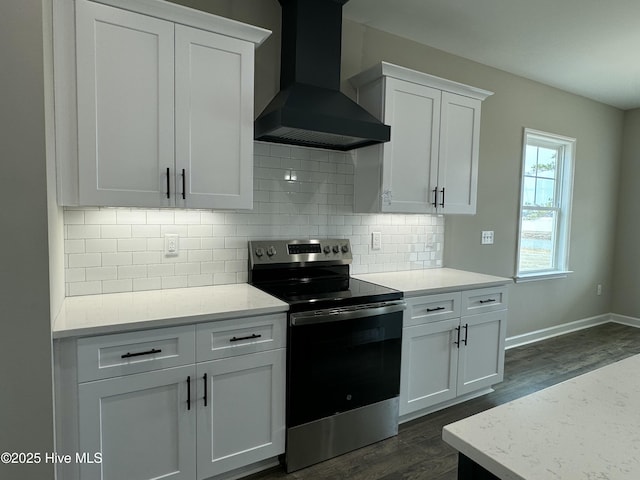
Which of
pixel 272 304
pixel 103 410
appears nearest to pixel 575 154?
pixel 272 304

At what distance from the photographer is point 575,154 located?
455 cm

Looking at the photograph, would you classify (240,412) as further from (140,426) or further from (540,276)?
(540,276)

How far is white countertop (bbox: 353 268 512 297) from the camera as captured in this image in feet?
8.52

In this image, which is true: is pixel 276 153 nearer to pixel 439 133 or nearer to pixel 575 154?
pixel 439 133

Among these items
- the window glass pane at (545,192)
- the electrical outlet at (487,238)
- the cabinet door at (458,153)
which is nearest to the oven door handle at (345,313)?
the cabinet door at (458,153)

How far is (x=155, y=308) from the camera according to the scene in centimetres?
191

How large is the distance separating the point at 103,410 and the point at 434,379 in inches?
77.8

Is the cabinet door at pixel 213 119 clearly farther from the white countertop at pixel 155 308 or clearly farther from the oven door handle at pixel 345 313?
the oven door handle at pixel 345 313

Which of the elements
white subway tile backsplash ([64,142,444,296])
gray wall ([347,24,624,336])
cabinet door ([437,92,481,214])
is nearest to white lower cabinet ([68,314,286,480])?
white subway tile backsplash ([64,142,444,296])

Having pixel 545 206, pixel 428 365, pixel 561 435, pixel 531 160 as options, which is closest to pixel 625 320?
pixel 545 206

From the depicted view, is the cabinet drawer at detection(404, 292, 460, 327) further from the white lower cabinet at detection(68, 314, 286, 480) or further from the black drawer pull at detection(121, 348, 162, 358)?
the black drawer pull at detection(121, 348, 162, 358)

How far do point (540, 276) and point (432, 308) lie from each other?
7.76 feet

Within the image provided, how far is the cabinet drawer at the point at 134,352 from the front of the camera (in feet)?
5.37

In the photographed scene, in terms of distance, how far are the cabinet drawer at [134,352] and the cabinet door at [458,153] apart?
2.04 metres
